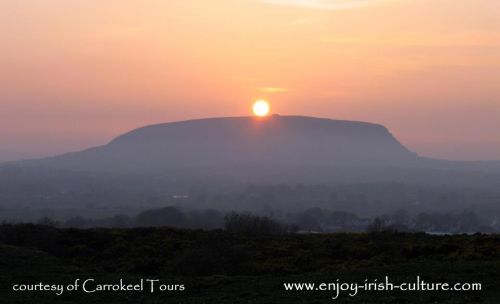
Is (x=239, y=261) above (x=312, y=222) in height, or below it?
below

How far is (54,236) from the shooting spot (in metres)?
41.6

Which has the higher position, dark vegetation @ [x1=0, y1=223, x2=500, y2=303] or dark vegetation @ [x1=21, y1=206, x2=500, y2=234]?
dark vegetation @ [x1=21, y1=206, x2=500, y2=234]

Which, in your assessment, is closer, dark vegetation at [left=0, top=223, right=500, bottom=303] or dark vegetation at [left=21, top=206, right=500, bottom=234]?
dark vegetation at [left=0, top=223, right=500, bottom=303]

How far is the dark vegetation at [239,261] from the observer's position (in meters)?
23.0

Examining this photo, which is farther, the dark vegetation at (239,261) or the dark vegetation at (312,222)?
the dark vegetation at (312,222)

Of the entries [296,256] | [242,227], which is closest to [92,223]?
[242,227]

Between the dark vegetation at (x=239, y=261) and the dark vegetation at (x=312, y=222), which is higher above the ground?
the dark vegetation at (x=312, y=222)

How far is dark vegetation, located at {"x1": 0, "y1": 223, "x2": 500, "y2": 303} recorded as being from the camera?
23000mm

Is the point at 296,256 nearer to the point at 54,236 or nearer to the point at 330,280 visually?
the point at 330,280

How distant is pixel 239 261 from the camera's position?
34031 mm

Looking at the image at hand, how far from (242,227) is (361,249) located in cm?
1949

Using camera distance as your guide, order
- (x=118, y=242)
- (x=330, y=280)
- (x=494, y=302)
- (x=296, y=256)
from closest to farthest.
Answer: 1. (x=494, y=302)
2. (x=330, y=280)
3. (x=296, y=256)
4. (x=118, y=242)

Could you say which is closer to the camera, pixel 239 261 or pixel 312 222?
pixel 239 261

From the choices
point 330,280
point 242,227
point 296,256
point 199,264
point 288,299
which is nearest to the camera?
point 288,299
